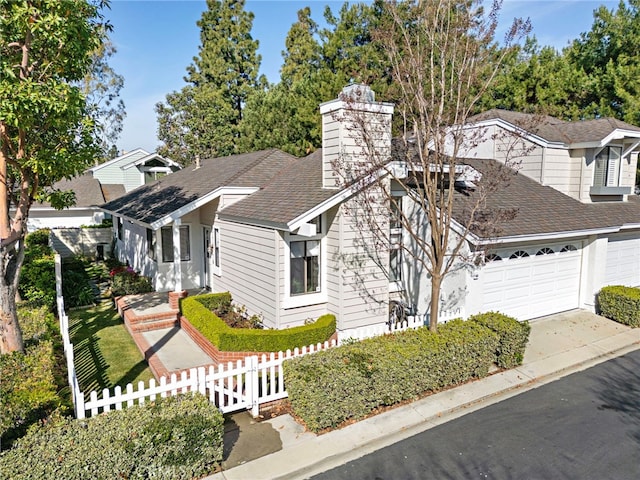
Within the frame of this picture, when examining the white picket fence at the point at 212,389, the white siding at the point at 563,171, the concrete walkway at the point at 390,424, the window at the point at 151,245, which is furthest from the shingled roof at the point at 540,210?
the window at the point at 151,245

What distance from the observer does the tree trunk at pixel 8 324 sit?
766 cm

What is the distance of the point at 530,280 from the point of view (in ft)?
42.0

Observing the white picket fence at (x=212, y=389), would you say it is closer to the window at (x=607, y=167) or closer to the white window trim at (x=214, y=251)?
the white window trim at (x=214, y=251)

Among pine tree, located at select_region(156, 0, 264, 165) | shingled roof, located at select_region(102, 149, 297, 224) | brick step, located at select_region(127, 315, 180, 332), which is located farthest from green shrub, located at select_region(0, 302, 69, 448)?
pine tree, located at select_region(156, 0, 264, 165)

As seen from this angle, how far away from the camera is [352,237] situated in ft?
35.0

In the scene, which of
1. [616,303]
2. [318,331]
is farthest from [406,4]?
[616,303]

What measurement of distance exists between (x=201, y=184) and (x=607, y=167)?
48.3ft

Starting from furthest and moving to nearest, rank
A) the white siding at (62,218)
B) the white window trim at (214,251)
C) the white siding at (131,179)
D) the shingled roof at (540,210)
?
the white siding at (131,179)
the white siding at (62,218)
the white window trim at (214,251)
the shingled roof at (540,210)

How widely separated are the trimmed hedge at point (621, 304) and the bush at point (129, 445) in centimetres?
1234

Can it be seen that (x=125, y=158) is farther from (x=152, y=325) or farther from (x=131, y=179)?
(x=152, y=325)

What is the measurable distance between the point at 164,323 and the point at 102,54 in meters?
35.9

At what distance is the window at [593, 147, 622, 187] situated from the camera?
15656 mm

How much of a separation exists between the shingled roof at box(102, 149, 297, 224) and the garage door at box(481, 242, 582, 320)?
769cm

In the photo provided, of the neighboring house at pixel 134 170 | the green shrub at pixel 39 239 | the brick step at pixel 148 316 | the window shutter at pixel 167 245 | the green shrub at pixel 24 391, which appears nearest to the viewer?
the green shrub at pixel 24 391
